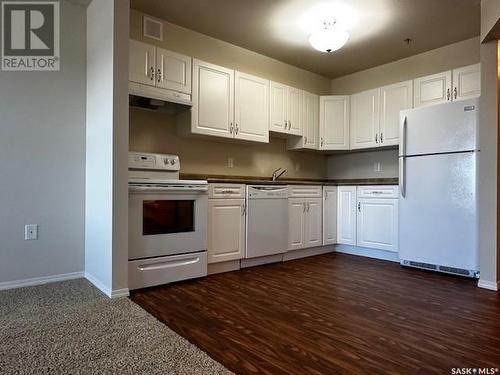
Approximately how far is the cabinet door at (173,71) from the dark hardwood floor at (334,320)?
6.01 feet

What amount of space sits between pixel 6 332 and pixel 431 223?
11.5ft

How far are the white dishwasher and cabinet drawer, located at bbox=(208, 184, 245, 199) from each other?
95 millimetres

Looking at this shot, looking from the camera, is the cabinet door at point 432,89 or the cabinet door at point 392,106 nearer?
the cabinet door at point 432,89

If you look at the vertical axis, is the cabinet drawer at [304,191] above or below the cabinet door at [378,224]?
above

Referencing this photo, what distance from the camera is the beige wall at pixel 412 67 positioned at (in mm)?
3756

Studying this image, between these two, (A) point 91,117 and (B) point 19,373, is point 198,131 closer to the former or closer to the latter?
(A) point 91,117

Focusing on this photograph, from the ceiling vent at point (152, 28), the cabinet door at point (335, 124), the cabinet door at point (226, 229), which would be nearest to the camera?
the cabinet door at point (226, 229)

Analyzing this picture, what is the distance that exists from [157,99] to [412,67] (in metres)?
3.22

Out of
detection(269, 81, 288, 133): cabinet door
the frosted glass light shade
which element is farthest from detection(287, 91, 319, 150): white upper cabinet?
the frosted glass light shade

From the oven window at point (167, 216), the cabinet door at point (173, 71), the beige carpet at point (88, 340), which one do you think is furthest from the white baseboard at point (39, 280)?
the cabinet door at point (173, 71)

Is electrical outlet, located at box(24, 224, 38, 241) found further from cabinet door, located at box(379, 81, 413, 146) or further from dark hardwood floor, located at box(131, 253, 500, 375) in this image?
cabinet door, located at box(379, 81, 413, 146)

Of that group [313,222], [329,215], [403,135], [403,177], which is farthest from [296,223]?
[403,135]

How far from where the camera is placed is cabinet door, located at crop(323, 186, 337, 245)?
4.24 meters

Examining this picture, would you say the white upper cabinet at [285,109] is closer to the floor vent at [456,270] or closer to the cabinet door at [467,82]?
the cabinet door at [467,82]
